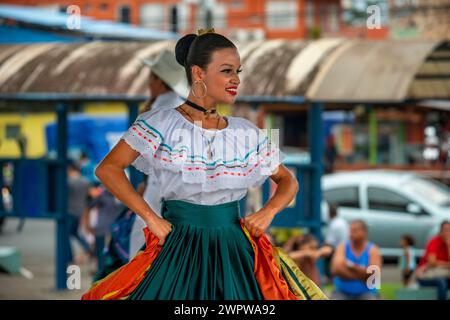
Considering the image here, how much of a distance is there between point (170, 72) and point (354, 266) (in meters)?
4.17

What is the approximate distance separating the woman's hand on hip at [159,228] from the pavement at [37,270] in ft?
21.6

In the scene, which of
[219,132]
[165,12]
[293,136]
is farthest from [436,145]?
[219,132]

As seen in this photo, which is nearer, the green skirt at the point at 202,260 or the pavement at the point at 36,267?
the green skirt at the point at 202,260

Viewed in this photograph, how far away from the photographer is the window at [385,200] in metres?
16.1

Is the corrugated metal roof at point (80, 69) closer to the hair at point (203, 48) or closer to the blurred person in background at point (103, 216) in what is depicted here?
the blurred person in background at point (103, 216)

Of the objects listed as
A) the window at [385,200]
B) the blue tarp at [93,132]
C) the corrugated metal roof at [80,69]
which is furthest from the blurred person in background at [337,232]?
the blue tarp at [93,132]

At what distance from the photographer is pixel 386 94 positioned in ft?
34.0

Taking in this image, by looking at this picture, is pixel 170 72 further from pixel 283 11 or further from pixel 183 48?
pixel 283 11

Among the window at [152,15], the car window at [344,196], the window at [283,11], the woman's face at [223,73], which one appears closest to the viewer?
the woman's face at [223,73]

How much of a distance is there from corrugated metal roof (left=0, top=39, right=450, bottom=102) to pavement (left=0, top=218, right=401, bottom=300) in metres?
2.13

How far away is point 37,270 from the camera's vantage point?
1522cm

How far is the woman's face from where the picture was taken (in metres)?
4.79
